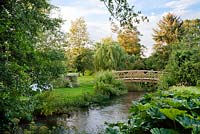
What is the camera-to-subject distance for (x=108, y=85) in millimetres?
21078

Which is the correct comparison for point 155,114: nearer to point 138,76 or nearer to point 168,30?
point 138,76

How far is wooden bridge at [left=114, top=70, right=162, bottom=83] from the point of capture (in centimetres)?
2303

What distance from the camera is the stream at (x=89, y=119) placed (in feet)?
38.9

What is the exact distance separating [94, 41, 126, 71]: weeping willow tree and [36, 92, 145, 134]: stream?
8.34 metres

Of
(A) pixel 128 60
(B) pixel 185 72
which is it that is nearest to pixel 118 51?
(A) pixel 128 60

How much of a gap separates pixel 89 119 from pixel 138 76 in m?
10.3

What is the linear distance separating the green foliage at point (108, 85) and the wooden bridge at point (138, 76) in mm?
1029

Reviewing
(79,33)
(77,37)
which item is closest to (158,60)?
(77,37)

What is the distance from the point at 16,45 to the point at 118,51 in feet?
67.3

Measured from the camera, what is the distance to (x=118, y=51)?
26.7 meters

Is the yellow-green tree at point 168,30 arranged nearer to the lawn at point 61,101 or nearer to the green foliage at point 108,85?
the green foliage at point 108,85

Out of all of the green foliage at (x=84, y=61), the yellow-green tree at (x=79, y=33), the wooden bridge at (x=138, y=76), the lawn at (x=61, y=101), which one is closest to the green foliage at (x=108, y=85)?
the wooden bridge at (x=138, y=76)

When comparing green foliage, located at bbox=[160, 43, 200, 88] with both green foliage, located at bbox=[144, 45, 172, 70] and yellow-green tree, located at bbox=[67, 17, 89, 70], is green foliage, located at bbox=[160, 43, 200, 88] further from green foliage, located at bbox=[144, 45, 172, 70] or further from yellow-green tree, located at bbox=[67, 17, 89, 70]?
yellow-green tree, located at bbox=[67, 17, 89, 70]

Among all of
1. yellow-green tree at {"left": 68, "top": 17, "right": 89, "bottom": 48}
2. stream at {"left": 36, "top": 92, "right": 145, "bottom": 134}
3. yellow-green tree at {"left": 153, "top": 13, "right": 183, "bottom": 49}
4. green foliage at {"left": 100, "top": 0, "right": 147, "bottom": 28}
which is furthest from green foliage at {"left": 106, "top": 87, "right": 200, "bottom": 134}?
yellow-green tree at {"left": 153, "top": 13, "right": 183, "bottom": 49}
